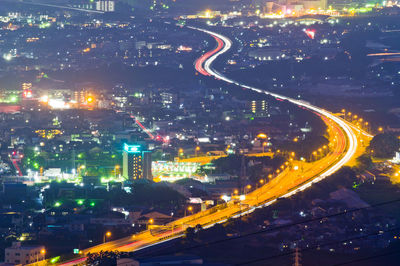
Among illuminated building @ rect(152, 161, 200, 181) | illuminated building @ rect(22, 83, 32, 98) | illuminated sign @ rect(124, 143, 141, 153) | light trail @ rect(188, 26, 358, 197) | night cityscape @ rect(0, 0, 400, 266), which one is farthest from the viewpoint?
illuminated building @ rect(22, 83, 32, 98)

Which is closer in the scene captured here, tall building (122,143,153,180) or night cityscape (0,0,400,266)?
night cityscape (0,0,400,266)

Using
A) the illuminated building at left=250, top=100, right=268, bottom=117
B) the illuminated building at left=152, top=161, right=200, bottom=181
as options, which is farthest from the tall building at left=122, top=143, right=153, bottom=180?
the illuminated building at left=250, top=100, right=268, bottom=117

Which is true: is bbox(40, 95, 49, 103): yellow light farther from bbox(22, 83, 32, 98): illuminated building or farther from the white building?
the white building

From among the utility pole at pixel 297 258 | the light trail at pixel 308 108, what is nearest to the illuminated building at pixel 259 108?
the light trail at pixel 308 108

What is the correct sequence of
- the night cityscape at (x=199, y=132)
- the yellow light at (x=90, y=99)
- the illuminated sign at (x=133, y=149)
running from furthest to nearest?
the yellow light at (x=90, y=99) < the illuminated sign at (x=133, y=149) < the night cityscape at (x=199, y=132)

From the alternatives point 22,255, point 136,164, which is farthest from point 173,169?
point 22,255

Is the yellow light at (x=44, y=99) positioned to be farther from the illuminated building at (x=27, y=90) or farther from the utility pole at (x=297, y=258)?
the utility pole at (x=297, y=258)

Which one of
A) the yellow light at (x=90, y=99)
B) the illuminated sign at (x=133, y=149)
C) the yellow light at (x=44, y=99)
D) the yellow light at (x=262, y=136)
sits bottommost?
the yellow light at (x=44, y=99)

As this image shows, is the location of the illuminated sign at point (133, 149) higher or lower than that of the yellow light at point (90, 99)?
higher
